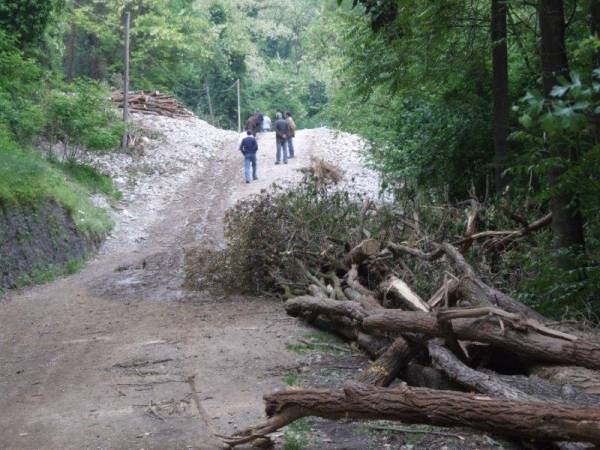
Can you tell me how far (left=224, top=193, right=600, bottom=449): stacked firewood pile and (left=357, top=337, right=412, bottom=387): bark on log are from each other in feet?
0.03

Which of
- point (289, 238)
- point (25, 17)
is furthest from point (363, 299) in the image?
point (25, 17)

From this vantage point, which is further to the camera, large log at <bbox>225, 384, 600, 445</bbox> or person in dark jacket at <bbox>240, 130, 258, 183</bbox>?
person in dark jacket at <bbox>240, 130, 258, 183</bbox>

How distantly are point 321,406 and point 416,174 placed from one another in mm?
10251

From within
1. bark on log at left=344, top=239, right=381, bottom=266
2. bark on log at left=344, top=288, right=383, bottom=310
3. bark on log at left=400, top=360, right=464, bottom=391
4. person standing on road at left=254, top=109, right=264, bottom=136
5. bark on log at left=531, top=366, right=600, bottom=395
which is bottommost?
bark on log at left=400, top=360, right=464, bottom=391

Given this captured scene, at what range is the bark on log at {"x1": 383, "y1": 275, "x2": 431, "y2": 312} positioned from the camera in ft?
23.8

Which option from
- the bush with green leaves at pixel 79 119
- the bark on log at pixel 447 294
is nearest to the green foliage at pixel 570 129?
the bark on log at pixel 447 294

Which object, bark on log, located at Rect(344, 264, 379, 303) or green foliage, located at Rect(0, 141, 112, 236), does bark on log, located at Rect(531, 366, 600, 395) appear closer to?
bark on log, located at Rect(344, 264, 379, 303)

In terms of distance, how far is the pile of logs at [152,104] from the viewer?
34.3m

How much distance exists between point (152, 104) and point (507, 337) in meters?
32.2

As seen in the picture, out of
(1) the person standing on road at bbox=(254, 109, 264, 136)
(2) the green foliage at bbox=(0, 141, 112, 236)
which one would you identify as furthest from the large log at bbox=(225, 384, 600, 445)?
(1) the person standing on road at bbox=(254, 109, 264, 136)

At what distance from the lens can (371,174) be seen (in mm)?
25844

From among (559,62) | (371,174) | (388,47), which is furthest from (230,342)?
(371,174)

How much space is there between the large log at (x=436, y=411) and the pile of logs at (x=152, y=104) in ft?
Answer: 98.1

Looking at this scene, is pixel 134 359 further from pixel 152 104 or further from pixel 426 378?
pixel 152 104
